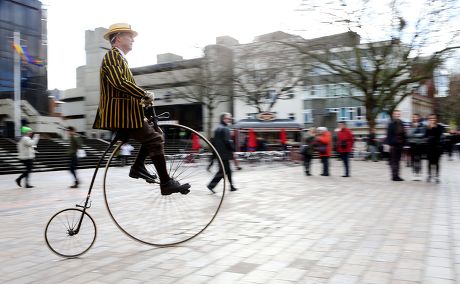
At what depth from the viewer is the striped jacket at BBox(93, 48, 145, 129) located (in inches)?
154

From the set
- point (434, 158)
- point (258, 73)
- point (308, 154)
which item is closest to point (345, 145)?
point (308, 154)

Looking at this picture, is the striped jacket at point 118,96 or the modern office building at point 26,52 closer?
the striped jacket at point 118,96

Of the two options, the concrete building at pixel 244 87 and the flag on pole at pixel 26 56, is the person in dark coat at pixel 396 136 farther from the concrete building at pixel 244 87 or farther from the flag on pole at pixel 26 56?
the flag on pole at pixel 26 56

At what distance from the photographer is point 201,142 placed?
4488 millimetres

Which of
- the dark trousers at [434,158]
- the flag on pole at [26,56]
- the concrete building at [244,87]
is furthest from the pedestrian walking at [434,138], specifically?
the flag on pole at [26,56]

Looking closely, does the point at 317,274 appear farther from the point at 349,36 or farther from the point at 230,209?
the point at 349,36

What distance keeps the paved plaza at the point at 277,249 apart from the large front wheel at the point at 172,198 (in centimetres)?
23

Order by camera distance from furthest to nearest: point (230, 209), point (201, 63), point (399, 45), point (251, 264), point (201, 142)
Result: point (201, 63), point (399, 45), point (230, 209), point (201, 142), point (251, 264)

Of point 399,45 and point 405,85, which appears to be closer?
point 399,45

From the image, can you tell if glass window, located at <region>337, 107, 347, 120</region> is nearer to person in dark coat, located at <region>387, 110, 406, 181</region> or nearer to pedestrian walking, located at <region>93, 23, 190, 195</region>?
person in dark coat, located at <region>387, 110, 406, 181</region>

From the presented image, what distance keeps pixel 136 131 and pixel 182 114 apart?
171ft

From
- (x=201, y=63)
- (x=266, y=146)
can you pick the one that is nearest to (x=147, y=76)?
(x=201, y=63)

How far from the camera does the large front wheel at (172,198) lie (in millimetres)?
4449

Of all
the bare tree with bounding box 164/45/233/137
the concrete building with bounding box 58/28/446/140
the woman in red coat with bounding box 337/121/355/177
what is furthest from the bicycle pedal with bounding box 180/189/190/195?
the bare tree with bounding box 164/45/233/137
